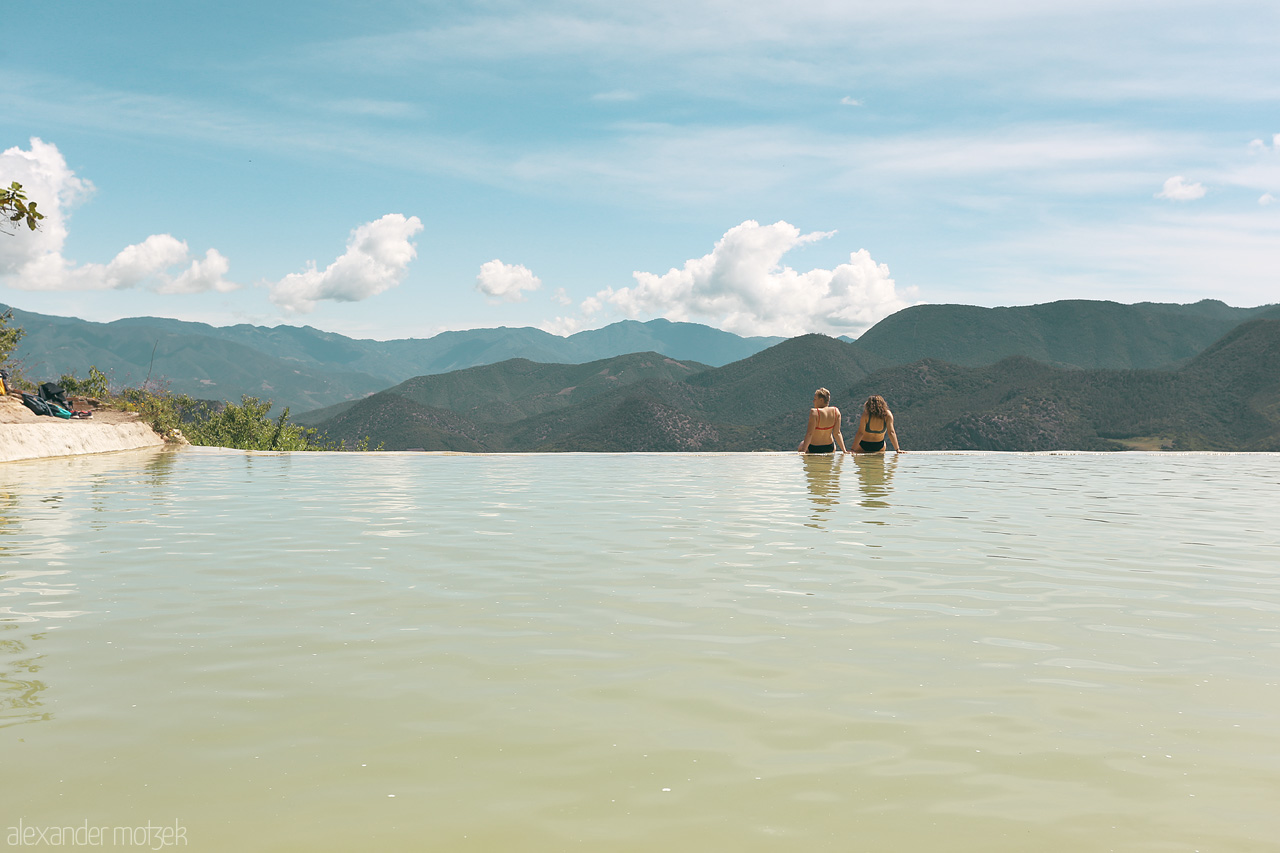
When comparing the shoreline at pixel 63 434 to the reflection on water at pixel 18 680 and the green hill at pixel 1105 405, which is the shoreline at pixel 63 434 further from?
the green hill at pixel 1105 405

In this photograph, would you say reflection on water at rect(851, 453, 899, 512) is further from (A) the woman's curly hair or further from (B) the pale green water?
(B) the pale green water

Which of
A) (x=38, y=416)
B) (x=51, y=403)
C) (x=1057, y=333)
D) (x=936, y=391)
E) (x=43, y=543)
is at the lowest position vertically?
(x=43, y=543)

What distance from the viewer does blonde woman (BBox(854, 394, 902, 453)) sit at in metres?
20.0

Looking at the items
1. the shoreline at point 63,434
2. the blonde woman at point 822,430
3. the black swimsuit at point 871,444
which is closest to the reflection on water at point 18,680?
the shoreline at point 63,434

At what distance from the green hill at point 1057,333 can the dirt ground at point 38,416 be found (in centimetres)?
11690

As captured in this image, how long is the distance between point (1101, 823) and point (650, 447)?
72602mm

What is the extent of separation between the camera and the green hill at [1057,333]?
133000mm

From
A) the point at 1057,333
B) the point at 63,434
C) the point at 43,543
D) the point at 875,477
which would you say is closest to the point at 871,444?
the point at 875,477

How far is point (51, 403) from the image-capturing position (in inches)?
842

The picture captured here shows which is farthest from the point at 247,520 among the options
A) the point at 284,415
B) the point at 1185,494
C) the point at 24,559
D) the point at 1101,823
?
the point at 284,415

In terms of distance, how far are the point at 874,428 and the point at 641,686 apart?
17.1 metres

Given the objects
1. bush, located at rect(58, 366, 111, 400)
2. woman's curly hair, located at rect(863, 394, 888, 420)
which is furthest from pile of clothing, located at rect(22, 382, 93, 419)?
woman's curly hair, located at rect(863, 394, 888, 420)

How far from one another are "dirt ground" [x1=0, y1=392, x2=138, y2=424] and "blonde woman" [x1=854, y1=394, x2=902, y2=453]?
19.1m

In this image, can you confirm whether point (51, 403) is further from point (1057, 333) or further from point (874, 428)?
point (1057, 333)
